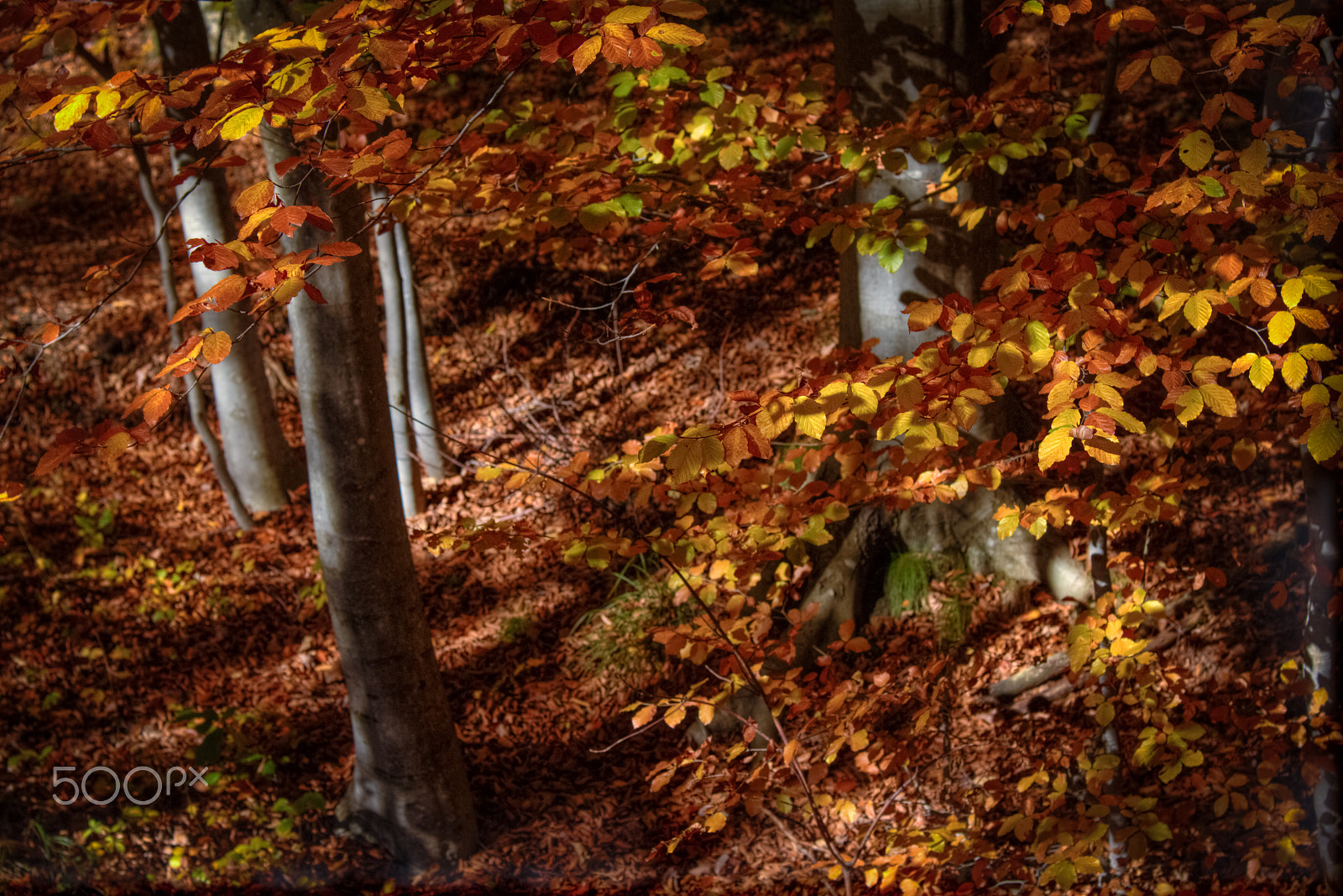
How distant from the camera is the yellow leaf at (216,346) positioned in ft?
5.86

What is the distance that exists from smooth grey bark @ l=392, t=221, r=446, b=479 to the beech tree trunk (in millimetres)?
2270

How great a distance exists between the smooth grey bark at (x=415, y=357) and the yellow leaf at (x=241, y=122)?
11.8ft

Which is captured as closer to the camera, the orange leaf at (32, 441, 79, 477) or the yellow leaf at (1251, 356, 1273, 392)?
the orange leaf at (32, 441, 79, 477)

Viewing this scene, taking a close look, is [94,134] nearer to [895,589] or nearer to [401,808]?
[401,808]

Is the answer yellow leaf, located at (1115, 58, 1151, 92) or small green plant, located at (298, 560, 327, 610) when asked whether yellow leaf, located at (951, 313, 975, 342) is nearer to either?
yellow leaf, located at (1115, 58, 1151, 92)

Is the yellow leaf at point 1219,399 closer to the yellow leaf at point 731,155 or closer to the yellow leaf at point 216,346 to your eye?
the yellow leaf at point 731,155

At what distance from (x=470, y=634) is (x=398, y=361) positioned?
1971mm

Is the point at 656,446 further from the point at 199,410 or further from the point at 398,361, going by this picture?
the point at 199,410

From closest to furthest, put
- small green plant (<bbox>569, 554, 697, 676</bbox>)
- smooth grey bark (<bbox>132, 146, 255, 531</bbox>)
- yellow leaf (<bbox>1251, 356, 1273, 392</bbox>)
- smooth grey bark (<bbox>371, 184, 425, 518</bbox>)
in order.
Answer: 1. yellow leaf (<bbox>1251, 356, 1273, 392</bbox>)
2. small green plant (<bbox>569, 554, 697, 676</bbox>)
3. smooth grey bark (<bbox>132, 146, 255, 531</bbox>)
4. smooth grey bark (<bbox>371, 184, 425, 518</bbox>)

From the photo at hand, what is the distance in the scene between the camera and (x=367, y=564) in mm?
3203

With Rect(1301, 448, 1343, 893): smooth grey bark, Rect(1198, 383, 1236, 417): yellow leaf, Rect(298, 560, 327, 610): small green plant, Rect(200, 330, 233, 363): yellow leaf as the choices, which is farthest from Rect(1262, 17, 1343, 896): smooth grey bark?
Rect(298, 560, 327, 610): small green plant

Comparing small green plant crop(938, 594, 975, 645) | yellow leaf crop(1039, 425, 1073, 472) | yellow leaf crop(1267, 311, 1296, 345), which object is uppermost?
yellow leaf crop(1267, 311, 1296, 345)

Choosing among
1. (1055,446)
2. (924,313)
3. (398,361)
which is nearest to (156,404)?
(924,313)

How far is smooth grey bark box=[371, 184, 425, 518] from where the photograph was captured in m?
5.45
